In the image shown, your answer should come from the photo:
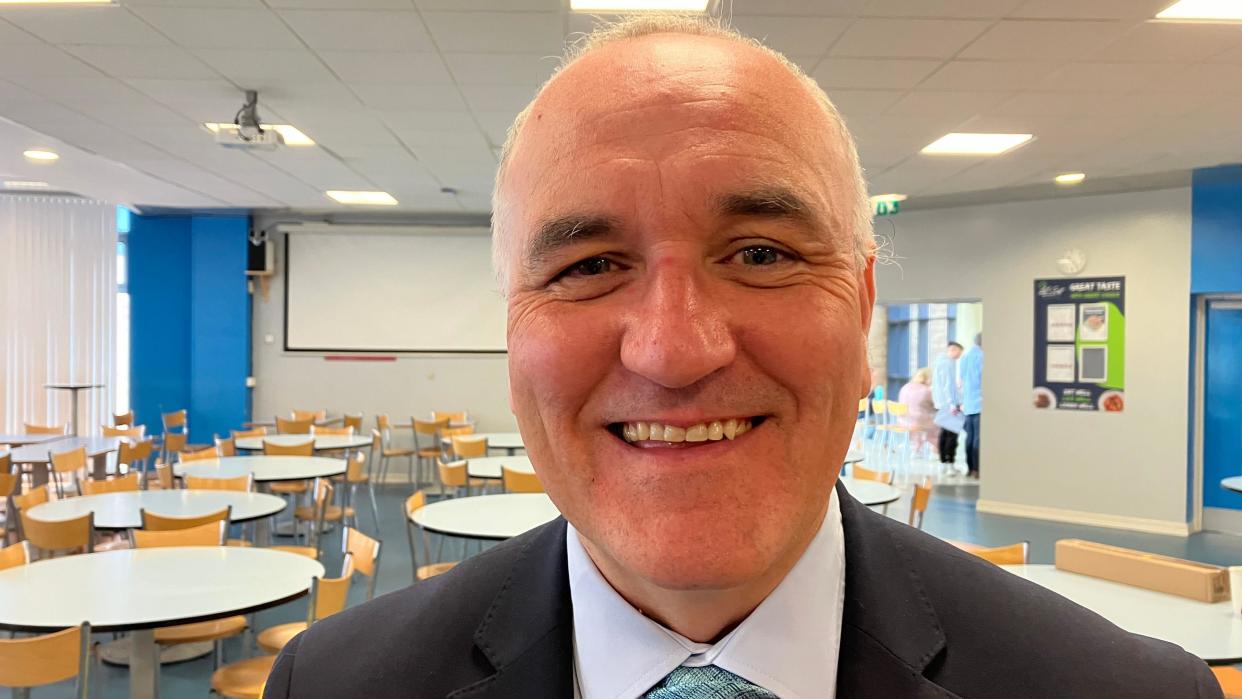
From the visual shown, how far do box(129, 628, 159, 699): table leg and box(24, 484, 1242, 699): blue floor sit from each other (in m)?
0.94

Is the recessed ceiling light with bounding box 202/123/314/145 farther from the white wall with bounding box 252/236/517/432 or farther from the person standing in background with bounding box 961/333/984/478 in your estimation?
the person standing in background with bounding box 961/333/984/478

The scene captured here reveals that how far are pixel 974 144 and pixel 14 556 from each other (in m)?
6.56

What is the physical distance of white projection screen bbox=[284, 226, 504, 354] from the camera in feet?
33.1

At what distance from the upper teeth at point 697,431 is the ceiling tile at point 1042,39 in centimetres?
378

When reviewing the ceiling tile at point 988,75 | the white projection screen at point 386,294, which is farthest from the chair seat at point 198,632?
the white projection screen at point 386,294

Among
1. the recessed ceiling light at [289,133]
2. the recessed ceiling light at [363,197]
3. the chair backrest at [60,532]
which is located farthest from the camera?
the recessed ceiling light at [363,197]

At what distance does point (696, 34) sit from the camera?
85cm

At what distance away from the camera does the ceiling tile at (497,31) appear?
146 inches

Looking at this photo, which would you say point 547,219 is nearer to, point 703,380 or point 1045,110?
point 703,380

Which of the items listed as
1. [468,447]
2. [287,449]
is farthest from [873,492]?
[287,449]

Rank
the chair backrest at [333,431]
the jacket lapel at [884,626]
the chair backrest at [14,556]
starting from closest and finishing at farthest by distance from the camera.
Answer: the jacket lapel at [884,626] → the chair backrest at [14,556] → the chair backrest at [333,431]

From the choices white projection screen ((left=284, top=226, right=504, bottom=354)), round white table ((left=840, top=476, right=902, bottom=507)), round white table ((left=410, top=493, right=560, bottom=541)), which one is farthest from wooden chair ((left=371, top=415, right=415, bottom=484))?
round white table ((left=840, top=476, right=902, bottom=507))

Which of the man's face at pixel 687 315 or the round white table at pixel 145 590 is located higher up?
the man's face at pixel 687 315

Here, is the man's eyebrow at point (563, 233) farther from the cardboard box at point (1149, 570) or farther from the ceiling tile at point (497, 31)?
the ceiling tile at point (497, 31)
